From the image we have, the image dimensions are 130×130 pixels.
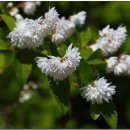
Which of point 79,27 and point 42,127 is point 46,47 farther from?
point 42,127

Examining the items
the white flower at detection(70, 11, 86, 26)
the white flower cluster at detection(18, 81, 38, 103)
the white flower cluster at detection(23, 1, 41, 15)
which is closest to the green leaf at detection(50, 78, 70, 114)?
the white flower at detection(70, 11, 86, 26)

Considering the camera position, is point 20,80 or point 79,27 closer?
point 20,80

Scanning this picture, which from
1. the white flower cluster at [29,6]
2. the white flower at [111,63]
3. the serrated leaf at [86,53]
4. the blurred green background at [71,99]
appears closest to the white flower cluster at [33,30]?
the serrated leaf at [86,53]

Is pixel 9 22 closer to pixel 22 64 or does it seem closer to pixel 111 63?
pixel 22 64

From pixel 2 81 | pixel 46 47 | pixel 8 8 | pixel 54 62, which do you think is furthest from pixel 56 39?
pixel 2 81

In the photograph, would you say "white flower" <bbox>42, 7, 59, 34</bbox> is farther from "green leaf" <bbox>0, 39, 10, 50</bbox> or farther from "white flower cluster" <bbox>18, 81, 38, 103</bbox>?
"white flower cluster" <bbox>18, 81, 38, 103</bbox>

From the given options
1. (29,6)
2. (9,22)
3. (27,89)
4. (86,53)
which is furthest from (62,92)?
(27,89)
